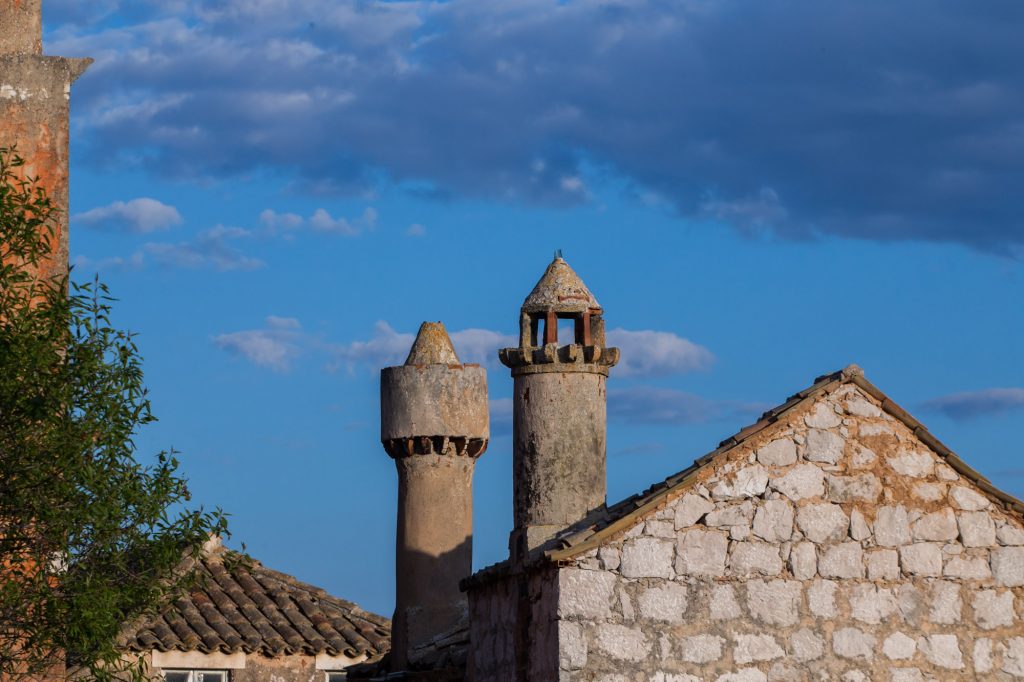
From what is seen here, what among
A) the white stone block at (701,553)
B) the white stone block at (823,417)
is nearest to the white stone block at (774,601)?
the white stone block at (701,553)

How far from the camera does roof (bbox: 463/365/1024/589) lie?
12.2 meters

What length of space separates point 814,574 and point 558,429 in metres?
3.27

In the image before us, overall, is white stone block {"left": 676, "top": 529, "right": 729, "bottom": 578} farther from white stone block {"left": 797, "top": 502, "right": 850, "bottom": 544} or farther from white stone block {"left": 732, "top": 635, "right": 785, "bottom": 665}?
white stone block {"left": 797, "top": 502, "right": 850, "bottom": 544}

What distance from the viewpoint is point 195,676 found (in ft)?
71.2

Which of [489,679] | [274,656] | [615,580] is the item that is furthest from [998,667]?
[274,656]

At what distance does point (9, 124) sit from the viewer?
18703mm

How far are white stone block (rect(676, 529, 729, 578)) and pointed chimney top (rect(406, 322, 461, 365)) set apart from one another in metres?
7.55

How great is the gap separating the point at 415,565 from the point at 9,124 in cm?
681

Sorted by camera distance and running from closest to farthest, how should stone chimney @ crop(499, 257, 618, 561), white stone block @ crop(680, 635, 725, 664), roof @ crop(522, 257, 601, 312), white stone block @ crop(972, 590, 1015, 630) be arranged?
white stone block @ crop(680, 635, 725, 664) < white stone block @ crop(972, 590, 1015, 630) < stone chimney @ crop(499, 257, 618, 561) < roof @ crop(522, 257, 601, 312)

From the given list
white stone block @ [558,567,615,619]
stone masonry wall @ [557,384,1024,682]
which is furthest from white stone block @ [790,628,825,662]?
white stone block @ [558,567,615,619]

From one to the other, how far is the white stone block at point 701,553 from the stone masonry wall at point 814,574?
0.03 ft

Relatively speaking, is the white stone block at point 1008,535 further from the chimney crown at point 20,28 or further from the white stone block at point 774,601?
the chimney crown at point 20,28

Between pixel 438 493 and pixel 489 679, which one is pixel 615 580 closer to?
pixel 489 679

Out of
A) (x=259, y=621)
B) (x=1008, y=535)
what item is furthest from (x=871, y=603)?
(x=259, y=621)
